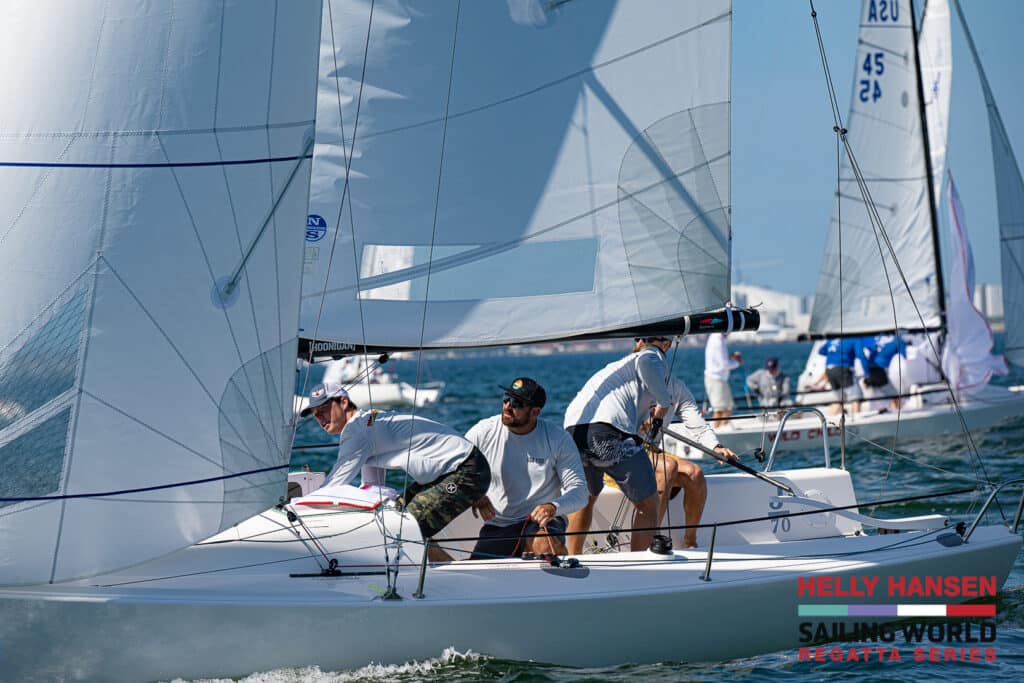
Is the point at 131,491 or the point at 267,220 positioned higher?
the point at 267,220

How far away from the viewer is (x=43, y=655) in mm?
4723

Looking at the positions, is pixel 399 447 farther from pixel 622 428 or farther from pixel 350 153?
pixel 350 153

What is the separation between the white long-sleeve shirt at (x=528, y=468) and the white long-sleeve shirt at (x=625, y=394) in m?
0.49

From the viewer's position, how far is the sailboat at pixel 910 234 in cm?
1752

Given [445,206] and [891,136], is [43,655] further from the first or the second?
[891,136]

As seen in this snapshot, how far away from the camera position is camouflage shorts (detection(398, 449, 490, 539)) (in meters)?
5.62

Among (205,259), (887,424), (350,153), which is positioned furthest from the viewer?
(887,424)

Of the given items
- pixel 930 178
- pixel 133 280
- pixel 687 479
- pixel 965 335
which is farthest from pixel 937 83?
pixel 133 280

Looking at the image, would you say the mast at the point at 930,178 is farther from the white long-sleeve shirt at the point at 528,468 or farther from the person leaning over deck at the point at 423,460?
the person leaning over deck at the point at 423,460

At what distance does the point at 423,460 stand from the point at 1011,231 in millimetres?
14039

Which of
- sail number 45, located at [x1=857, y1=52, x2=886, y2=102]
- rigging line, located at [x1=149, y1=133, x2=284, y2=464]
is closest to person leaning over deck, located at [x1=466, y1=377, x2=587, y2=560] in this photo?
rigging line, located at [x1=149, y1=133, x2=284, y2=464]

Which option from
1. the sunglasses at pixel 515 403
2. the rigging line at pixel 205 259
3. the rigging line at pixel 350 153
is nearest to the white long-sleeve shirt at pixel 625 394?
the sunglasses at pixel 515 403

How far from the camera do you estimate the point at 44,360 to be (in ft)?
15.3

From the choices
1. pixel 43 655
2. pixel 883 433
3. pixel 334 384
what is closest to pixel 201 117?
pixel 334 384
